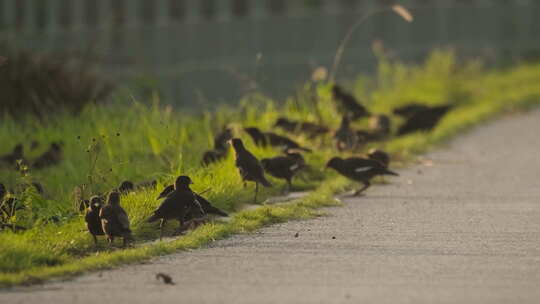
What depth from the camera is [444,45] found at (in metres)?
35.2

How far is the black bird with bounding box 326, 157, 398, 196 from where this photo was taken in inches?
532

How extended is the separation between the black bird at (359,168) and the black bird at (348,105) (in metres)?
3.30

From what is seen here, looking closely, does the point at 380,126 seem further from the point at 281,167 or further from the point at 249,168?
the point at 249,168

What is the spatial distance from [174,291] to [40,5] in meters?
35.4

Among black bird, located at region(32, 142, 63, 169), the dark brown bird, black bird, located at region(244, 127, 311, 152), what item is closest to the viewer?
the dark brown bird

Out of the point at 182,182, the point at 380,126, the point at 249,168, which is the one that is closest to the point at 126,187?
the point at 249,168

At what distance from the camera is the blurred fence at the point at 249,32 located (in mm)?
35312

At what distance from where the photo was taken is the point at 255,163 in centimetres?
1262

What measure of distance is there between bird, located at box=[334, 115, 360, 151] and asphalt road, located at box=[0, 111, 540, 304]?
1.80 meters

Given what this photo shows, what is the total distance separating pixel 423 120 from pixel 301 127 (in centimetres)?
255

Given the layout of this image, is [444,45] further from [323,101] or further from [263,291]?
[263,291]

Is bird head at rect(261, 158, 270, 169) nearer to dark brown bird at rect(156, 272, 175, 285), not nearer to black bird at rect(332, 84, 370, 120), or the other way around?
black bird at rect(332, 84, 370, 120)

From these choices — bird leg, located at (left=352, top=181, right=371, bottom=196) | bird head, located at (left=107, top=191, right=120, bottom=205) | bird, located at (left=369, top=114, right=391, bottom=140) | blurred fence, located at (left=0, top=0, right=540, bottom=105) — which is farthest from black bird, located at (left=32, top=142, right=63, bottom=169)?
blurred fence, located at (left=0, top=0, right=540, bottom=105)

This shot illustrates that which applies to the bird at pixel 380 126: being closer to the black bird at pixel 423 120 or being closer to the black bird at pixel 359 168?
the black bird at pixel 423 120
